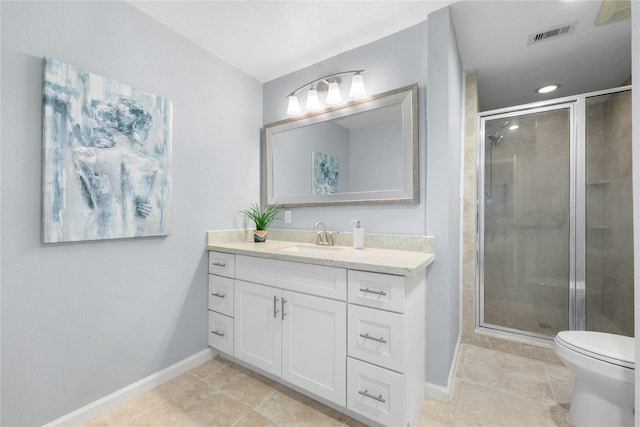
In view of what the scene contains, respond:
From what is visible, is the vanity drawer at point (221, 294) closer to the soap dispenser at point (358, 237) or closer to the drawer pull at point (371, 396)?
the soap dispenser at point (358, 237)

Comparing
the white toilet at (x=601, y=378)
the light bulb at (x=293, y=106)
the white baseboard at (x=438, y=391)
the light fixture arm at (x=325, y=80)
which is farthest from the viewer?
→ the light bulb at (x=293, y=106)

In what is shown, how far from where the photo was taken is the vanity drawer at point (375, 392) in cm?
119

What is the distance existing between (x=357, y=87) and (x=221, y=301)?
1756 mm

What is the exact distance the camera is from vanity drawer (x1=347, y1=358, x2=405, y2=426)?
1.19 meters

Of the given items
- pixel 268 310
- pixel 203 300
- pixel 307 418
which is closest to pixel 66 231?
pixel 203 300

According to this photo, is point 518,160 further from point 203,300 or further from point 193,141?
point 203,300

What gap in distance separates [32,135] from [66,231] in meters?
0.45

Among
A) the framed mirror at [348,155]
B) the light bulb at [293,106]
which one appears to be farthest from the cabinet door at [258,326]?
the light bulb at [293,106]

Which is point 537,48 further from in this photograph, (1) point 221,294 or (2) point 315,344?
(1) point 221,294

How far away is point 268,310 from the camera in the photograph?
1.60 meters

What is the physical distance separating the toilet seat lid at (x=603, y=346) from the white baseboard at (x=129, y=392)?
7.20 feet

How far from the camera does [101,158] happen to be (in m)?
1.40

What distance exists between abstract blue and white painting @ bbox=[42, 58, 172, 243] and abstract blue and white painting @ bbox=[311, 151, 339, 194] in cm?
102

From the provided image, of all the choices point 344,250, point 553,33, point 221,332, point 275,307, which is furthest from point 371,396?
point 553,33
